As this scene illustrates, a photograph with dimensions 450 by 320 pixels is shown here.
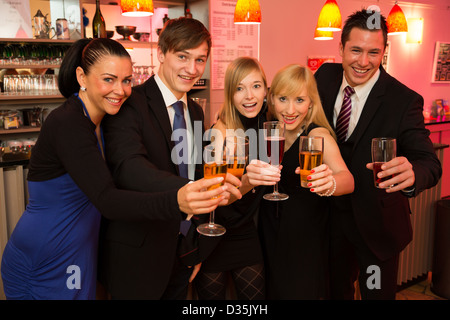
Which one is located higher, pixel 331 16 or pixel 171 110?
pixel 331 16

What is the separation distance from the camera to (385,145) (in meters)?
1.70

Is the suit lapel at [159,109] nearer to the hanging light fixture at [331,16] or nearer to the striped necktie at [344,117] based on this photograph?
the striped necktie at [344,117]

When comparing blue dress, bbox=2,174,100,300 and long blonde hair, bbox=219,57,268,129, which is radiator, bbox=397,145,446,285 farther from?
blue dress, bbox=2,174,100,300

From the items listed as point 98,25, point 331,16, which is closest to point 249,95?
point 331,16

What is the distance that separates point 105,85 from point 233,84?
779mm

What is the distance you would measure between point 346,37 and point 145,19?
374cm

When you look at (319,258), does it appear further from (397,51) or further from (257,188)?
(397,51)

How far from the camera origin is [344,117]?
7.63 feet

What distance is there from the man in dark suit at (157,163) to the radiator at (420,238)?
81.9 inches

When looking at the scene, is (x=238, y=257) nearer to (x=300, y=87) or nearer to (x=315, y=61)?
(x=300, y=87)

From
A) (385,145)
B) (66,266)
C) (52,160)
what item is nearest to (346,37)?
(385,145)

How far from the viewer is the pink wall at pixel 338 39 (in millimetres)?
5969
